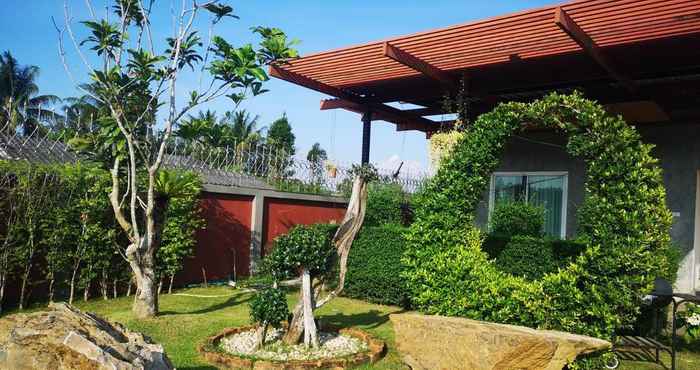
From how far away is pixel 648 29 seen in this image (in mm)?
6758

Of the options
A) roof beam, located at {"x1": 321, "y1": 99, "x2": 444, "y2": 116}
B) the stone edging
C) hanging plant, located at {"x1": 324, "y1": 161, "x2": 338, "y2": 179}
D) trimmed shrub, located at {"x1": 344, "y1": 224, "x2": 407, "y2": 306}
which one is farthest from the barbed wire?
the stone edging

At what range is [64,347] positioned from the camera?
3.26 m

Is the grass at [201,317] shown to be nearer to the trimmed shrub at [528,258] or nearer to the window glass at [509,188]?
the trimmed shrub at [528,258]

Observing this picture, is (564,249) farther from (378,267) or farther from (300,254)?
(300,254)

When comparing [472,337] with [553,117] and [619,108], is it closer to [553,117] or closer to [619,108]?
[553,117]

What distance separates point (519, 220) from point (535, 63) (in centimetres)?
304

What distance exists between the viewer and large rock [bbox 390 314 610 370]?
439cm

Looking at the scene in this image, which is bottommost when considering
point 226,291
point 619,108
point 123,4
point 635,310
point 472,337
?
point 226,291

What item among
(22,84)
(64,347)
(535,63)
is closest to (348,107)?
(535,63)

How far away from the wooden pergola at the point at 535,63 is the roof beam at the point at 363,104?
2 cm

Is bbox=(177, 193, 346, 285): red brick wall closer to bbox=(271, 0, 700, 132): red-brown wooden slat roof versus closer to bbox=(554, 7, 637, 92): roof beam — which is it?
bbox=(271, 0, 700, 132): red-brown wooden slat roof

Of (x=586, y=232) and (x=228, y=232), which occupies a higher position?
(x=586, y=232)

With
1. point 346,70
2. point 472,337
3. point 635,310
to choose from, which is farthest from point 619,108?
point 472,337

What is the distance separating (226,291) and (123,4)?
533cm
